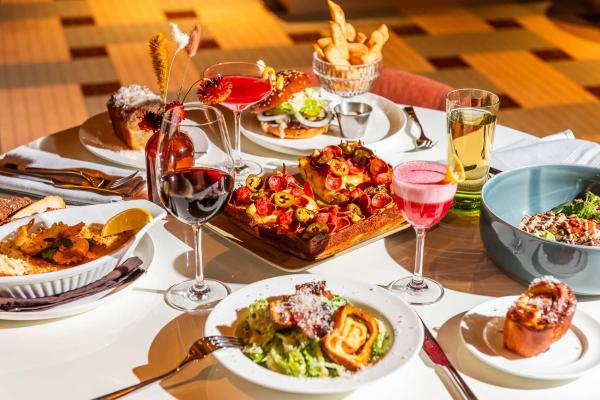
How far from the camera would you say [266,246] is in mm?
1609

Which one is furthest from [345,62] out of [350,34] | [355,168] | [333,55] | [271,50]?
[271,50]

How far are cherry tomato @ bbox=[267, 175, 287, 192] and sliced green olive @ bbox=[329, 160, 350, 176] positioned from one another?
0.43 feet

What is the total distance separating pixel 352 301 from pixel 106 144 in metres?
0.98

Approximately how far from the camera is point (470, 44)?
5.70 meters

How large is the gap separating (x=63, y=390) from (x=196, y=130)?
0.47m

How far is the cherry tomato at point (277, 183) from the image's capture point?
67.7 inches

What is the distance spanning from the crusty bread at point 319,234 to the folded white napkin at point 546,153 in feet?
1.43

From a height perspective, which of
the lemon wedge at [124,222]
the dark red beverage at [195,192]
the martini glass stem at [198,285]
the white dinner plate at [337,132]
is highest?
the dark red beverage at [195,192]

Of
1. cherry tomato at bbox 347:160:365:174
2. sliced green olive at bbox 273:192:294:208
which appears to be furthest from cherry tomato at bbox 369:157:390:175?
sliced green olive at bbox 273:192:294:208

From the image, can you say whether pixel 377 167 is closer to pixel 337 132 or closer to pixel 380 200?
pixel 380 200

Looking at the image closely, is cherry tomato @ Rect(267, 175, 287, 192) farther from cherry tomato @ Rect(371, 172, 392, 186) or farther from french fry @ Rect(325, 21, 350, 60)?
french fry @ Rect(325, 21, 350, 60)

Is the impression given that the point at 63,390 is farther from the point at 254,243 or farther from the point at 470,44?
the point at 470,44

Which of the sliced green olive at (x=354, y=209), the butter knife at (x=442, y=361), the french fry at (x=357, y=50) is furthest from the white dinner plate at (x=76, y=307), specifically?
the french fry at (x=357, y=50)

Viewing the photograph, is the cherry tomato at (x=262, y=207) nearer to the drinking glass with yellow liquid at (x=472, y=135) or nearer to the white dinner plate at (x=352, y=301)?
the white dinner plate at (x=352, y=301)
